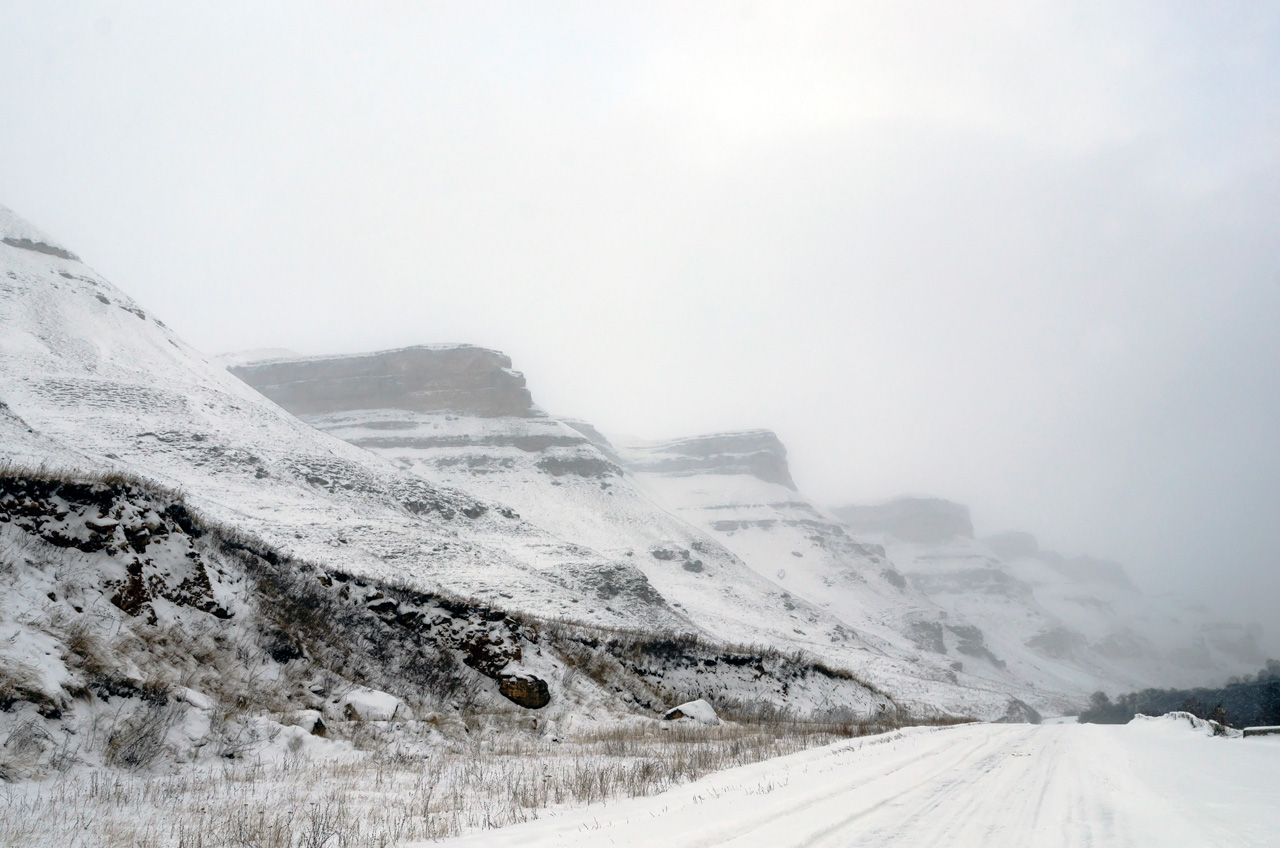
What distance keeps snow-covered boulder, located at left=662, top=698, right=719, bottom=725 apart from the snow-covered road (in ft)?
24.7

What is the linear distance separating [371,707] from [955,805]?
9.04 m

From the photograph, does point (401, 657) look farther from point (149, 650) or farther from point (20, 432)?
point (20, 432)

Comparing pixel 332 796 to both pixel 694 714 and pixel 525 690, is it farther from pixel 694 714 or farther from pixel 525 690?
pixel 694 714

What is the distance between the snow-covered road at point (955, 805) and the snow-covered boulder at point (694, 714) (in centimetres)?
752

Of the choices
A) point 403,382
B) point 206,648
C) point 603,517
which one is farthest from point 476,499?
point 403,382

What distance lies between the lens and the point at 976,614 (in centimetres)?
13362

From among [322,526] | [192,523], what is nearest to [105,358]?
[322,526]

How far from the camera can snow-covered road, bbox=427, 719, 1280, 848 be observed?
4.57m

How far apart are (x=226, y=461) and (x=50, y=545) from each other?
3430 cm

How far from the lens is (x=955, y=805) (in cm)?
571

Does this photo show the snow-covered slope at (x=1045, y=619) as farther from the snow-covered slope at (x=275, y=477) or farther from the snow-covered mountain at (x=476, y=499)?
the snow-covered slope at (x=275, y=477)

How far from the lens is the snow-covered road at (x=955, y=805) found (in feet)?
15.0

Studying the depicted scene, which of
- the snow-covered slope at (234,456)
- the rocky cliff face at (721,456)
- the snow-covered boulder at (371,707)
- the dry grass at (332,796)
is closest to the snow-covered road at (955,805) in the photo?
the dry grass at (332,796)

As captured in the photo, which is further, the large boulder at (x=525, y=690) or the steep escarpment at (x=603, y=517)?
the steep escarpment at (x=603, y=517)
